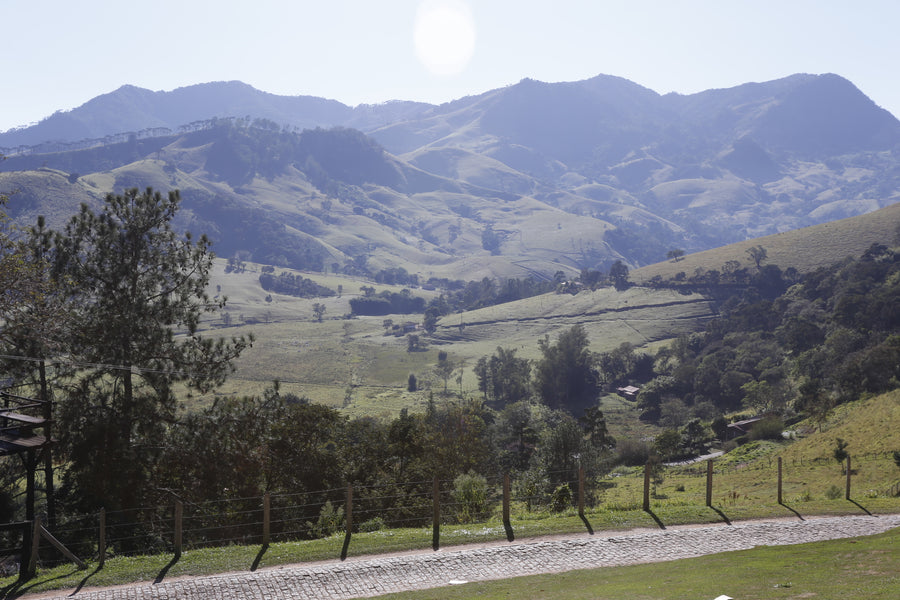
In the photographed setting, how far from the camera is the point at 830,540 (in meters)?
17.4

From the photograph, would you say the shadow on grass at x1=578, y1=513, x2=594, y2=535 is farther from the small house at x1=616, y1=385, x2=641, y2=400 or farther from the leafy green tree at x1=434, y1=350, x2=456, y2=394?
the leafy green tree at x1=434, y1=350, x2=456, y2=394

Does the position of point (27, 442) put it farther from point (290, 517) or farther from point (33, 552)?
point (290, 517)

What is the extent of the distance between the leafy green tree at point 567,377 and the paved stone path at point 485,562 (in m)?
102

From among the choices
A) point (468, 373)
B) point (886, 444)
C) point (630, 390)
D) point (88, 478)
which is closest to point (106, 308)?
point (88, 478)

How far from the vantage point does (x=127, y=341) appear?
26.3 m

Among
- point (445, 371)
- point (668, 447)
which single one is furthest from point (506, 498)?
point (445, 371)

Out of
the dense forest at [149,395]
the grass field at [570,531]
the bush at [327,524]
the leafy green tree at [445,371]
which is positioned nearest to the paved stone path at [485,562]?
the grass field at [570,531]

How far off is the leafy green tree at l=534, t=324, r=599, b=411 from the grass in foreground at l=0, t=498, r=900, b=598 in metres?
99.5

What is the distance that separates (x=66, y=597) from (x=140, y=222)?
1807cm

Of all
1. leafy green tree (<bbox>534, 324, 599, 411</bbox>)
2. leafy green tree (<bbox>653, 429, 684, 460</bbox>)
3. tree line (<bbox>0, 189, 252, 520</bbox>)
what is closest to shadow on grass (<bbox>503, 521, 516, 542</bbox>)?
tree line (<bbox>0, 189, 252, 520</bbox>)

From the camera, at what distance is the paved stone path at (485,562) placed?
1406cm

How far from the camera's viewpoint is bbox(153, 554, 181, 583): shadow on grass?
48.1 feet

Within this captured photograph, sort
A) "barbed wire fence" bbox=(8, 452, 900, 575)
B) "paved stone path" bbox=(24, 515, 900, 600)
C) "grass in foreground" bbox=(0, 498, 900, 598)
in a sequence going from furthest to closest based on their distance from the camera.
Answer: "barbed wire fence" bbox=(8, 452, 900, 575)
"grass in foreground" bbox=(0, 498, 900, 598)
"paved stone path" bbox=(24, 515, 900, 600)

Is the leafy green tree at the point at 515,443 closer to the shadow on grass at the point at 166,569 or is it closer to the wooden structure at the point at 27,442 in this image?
the shadow on grass at the point at 166,569
